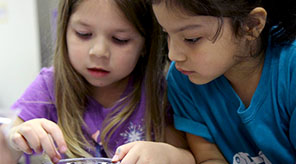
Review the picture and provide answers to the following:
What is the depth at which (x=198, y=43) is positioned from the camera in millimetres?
545

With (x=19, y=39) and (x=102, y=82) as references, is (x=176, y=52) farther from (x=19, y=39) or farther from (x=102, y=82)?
(x=19, y=39)

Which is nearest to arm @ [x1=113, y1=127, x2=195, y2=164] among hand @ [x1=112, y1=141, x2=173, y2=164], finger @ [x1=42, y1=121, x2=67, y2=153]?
hand @ [x1=112, y1=141, x2=173, y2=164]

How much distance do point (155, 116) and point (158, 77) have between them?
0.30 feet

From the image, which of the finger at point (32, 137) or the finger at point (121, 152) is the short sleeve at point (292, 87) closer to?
the finger at point (121, 152)

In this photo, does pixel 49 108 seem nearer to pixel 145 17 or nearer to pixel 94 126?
pixel 94 126

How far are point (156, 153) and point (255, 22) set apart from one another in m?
0.30

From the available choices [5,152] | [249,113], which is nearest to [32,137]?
[5,152]

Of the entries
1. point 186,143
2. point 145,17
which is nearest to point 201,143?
point 186,143

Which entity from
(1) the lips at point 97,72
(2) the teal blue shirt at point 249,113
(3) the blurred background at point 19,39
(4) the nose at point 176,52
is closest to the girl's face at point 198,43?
(4) the nose at point 176,52

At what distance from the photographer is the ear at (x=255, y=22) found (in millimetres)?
549

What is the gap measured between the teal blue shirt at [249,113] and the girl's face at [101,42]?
Answer: 0.11m

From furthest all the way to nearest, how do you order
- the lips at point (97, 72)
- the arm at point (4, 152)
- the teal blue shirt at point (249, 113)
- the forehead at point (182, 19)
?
1. the lips at point (97, 72)
2. the teal blue shirt at point (249, 113)
3. the forehead at point (182, 19)
4. the arm at point (4, 152)

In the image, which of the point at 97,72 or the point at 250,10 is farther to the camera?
the point at 97,72

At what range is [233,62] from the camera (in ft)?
1.95
